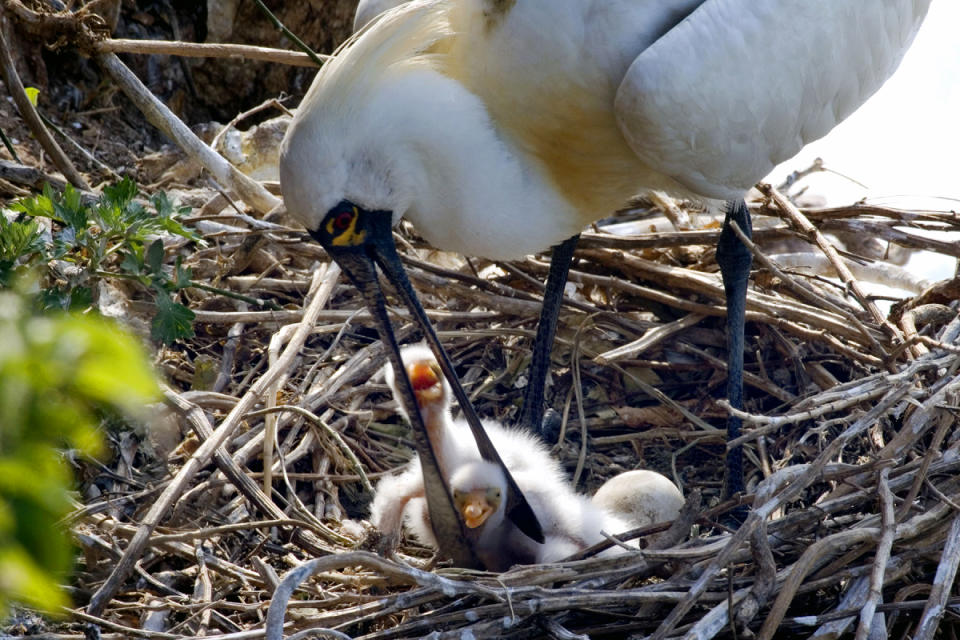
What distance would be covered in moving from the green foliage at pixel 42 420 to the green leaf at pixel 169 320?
2.03 m

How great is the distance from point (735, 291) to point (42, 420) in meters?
2.97

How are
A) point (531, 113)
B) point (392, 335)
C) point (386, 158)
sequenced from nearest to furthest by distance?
point (386, 158) → point (531, 113) → point (392, 335)

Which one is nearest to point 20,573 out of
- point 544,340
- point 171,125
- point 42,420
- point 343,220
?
point 42,420

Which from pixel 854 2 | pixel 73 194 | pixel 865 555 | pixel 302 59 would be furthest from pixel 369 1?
pixel 865 555

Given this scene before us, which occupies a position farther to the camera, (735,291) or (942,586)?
(735,291)

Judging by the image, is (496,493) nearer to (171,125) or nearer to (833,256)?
(833,256)

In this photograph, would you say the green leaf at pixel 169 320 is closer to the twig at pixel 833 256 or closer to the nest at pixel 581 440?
the nest at pixel 581 440

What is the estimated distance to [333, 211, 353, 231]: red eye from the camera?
2646 mm

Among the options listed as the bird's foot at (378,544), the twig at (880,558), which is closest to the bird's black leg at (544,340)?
the bird's foot at (378,544)

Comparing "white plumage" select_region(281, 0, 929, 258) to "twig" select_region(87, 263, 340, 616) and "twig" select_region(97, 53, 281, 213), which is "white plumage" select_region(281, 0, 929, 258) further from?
"twig" select_region(97, 53, 281, 213)

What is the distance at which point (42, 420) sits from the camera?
2.24ft

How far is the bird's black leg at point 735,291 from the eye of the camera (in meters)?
3.34

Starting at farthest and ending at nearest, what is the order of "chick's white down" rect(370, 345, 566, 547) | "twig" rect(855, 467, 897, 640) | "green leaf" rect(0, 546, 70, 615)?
1. "chick's white down" rect(370, 345, 566, 547)
2. "twig" rect(855, 467, 897, 640)
3. "green leaf" rect(0, 546, 70, 615)

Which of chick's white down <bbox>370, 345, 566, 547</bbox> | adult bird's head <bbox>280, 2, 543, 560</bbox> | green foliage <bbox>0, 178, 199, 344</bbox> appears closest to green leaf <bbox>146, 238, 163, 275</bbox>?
green foliage <bbox>0, 178, 199, 344</bbox>
